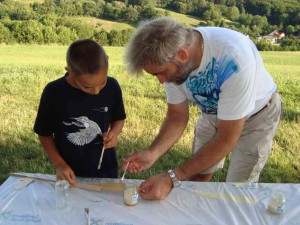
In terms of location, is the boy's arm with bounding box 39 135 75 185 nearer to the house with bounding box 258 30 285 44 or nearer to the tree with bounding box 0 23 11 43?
the tree with bounding box 0 23 11 43

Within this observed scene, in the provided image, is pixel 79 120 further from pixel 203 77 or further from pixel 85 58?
pixel 203 77

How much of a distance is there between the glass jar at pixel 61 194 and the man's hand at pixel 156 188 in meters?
0.40

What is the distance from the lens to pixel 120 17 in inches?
1206

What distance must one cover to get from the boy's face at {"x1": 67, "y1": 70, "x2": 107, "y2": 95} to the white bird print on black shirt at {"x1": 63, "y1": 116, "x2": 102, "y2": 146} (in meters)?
0.22

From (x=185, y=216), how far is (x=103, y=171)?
0.88 metres

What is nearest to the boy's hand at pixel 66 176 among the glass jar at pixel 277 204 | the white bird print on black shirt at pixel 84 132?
the white bird print on black shirt at pixel 84 132

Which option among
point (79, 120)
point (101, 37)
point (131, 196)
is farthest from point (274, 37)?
point (131, 196)

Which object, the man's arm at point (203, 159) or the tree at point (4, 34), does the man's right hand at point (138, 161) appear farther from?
the tree at point (4, 34)

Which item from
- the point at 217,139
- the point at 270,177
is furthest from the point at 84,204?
the point at 270,177

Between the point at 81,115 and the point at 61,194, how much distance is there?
0.59m

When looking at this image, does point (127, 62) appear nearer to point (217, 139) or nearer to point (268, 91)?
point (217, 139)

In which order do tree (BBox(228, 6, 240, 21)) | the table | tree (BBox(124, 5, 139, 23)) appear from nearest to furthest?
the table → tree (BBox(124, 5, 139, 23)) → tree (BBox(228, 6, 240, 21))

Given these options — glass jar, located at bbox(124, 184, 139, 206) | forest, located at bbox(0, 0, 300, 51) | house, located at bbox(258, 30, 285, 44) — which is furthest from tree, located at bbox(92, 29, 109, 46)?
glass jar, located at bbox(124, 184, 139, 206)

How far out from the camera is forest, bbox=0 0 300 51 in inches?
1056
